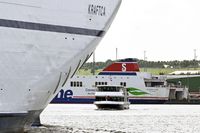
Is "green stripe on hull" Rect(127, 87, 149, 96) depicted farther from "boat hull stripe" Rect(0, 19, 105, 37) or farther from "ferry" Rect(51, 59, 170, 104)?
"boat hull stripe" Rect(0, 19, 105, 37)

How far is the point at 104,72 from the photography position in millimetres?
95938

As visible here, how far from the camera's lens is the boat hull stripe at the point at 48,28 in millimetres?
14906

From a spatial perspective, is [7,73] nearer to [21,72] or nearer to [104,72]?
[21,72]

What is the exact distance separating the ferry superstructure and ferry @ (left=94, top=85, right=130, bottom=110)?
4563cm

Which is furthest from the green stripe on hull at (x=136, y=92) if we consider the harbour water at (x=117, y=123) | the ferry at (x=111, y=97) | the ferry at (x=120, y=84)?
the harbour water at (x=117, y=123)

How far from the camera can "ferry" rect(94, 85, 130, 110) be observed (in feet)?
206

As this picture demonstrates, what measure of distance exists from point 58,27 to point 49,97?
2574mm

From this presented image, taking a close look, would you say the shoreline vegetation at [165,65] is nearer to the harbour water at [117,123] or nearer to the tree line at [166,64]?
the tree line at [166,64]

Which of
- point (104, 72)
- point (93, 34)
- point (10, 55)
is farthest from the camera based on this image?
point (104, 72)

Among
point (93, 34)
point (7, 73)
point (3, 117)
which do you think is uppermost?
point (93, 34)

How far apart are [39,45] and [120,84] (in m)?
78.0

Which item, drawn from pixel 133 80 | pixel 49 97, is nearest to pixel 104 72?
pixel 133 80

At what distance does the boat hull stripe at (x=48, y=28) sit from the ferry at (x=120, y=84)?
7622cm

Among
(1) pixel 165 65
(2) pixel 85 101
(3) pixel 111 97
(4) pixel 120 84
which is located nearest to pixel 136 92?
(4) pixel 120 84
